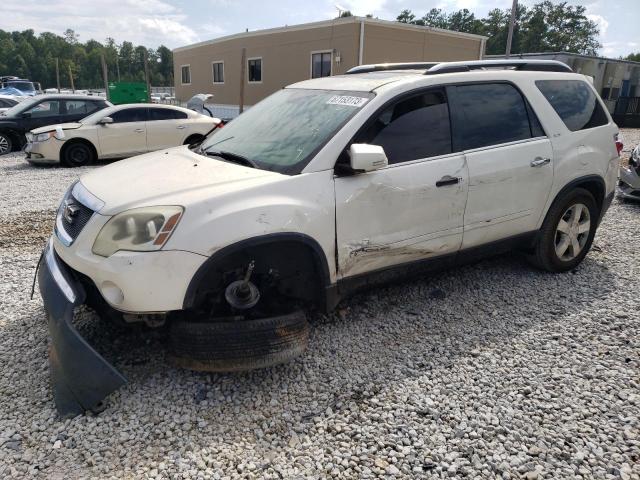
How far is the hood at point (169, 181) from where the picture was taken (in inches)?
106

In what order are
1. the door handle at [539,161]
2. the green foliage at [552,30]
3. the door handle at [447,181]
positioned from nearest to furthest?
the door handle at [447,181] < the door handle at [539,161] < the green foliage at [552,30]

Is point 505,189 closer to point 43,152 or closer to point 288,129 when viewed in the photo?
point 288,129

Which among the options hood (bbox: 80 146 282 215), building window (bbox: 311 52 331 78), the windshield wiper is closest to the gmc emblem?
hood (bbox: 80 146 282 215)

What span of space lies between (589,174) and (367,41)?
17.0 metres

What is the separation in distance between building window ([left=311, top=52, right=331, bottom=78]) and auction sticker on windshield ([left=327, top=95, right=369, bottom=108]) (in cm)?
1857

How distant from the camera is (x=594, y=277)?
4547 millimetres

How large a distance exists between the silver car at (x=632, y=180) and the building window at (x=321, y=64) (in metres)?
15.2

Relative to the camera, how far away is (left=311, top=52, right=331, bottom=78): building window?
A: 2128 centimetres

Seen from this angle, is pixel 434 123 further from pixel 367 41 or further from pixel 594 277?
pixel 367 41

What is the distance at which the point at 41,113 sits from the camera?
12.4 m

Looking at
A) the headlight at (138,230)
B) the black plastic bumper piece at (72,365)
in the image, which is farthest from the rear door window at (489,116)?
the black plastic bumper piece at (72,365)

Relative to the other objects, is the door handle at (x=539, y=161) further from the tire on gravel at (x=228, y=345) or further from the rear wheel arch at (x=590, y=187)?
the tire on gravel at (x=228, y=345)

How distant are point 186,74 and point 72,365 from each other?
107 feet

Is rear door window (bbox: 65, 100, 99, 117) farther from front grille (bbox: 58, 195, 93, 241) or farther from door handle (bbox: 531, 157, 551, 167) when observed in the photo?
door handle (bbox: 531, 157, 551, 167)
